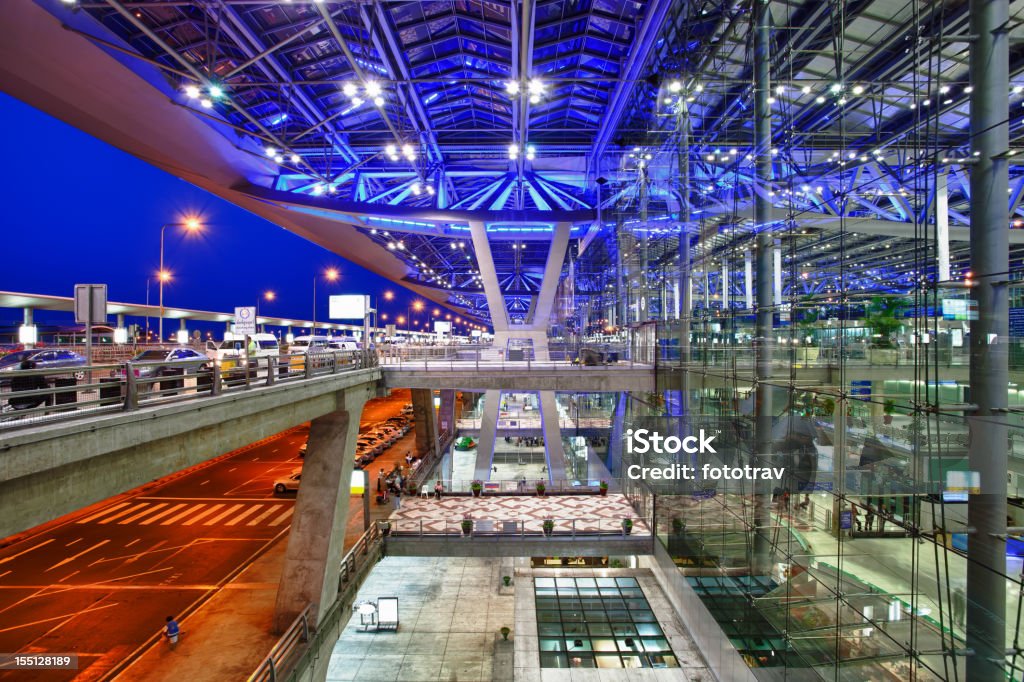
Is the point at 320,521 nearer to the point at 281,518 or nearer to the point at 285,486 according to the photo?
the point at 281,518

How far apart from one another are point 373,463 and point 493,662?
22.0m

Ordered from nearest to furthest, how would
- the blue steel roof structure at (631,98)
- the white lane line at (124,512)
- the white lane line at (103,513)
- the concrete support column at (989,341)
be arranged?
the concrete support column at (989,341)
the blue steel roof structure at (631,98)
the white lane line at (124,512)
the white lane line at (103,513)

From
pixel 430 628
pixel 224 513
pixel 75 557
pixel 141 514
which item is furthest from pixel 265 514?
pixel 430 628

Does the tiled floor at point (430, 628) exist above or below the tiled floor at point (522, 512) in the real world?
below

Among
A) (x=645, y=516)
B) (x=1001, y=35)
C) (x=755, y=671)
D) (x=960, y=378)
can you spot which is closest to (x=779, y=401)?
(x=960, y=378)

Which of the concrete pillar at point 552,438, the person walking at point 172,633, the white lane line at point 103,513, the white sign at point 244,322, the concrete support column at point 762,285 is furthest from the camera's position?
the concrete pillar at point 552,438

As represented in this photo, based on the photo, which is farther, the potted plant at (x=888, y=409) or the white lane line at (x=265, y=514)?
the white lane line at (x=265, y=514)

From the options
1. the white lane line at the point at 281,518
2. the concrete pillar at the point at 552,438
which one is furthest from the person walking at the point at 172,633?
the concrete pillar at the point at 552,438

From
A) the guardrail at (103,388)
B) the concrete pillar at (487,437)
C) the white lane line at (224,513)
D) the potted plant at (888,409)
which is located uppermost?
the guardrail at (103,388)

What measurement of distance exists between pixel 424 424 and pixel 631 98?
26.6m

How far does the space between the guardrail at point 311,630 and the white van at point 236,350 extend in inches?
295

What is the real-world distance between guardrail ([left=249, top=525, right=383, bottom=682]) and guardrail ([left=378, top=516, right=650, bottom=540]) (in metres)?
1.81

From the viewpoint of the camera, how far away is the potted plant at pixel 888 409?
25.9 feet

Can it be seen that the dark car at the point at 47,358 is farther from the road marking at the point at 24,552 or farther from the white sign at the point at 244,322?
the road marking at the point at 24,552
